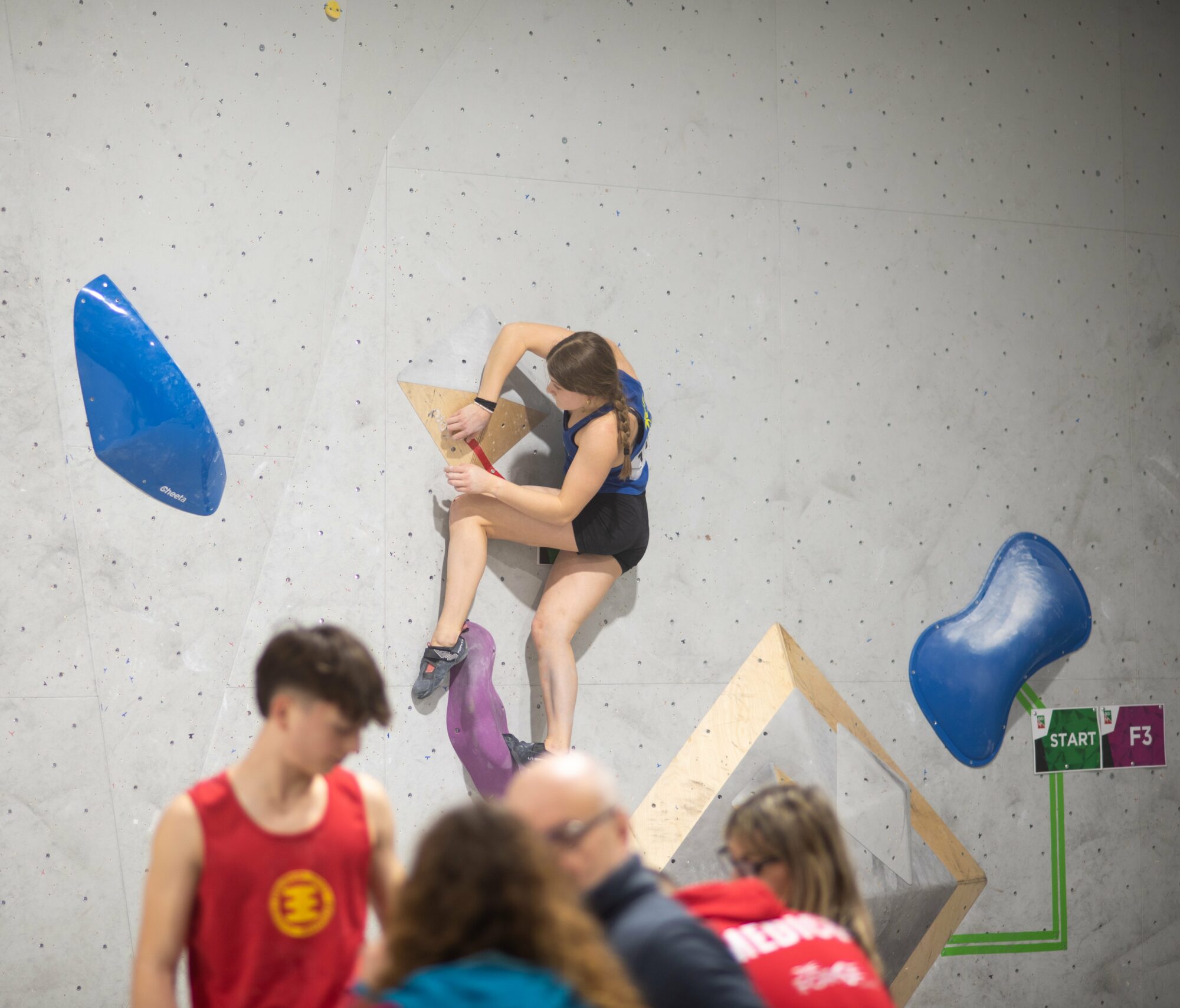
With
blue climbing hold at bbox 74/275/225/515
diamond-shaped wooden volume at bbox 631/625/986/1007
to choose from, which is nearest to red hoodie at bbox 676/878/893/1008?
diamond-shaped wooden volume at bbox 631/625/986/1007

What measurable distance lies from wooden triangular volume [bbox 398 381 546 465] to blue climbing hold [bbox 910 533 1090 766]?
1.61 metres

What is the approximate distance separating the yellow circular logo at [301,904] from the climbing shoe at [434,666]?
1665mm

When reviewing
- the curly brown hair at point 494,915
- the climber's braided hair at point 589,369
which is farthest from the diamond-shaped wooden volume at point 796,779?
the curly brown hair at point 494,915

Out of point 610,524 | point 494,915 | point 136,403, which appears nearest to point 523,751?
point 610,524

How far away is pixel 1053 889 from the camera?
402 cm

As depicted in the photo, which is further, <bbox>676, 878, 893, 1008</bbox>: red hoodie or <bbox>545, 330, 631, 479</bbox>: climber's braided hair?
<bbox>545, 330, 631, 479</bbox>: climber's braided hair

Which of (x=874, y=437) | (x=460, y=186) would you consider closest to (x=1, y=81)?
(x=460, y=186)

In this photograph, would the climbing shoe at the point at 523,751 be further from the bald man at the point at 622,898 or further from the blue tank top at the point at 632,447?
the bald man at the point at 622,898

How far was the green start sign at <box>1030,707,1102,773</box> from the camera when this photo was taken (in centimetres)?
405

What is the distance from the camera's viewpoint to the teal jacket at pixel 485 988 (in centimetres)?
96

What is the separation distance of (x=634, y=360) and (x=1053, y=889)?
8.00ft

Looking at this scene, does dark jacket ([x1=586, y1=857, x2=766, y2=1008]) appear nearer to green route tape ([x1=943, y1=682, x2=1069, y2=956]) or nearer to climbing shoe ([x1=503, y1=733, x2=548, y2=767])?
climbing shoe ([x1=503, y1=733, x2=548, y2=767])

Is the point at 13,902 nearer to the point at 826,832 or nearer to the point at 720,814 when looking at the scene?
the point at 720,814

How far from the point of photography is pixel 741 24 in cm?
377
